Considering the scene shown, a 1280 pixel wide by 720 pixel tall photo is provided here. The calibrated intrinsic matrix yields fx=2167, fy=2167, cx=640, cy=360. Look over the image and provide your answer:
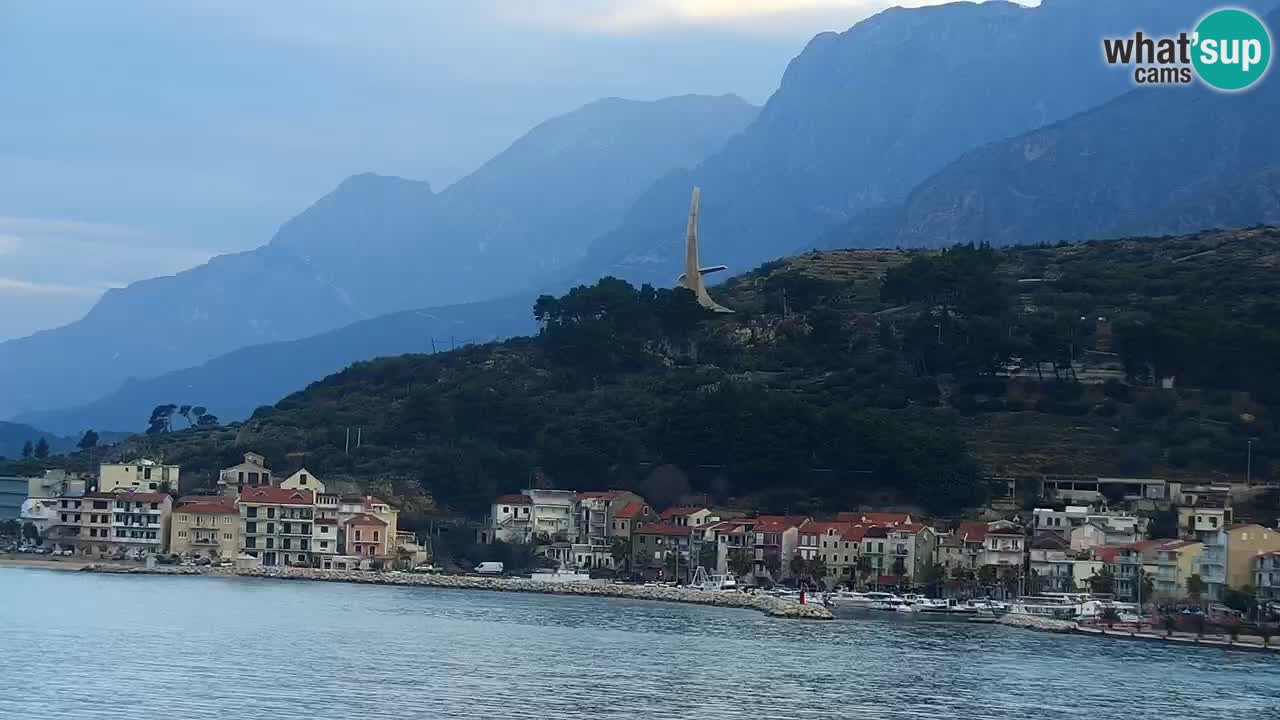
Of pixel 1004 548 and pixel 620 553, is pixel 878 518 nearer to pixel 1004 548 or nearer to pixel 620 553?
pixel 1004 548

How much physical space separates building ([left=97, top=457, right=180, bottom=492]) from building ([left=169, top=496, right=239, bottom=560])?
3.90 m

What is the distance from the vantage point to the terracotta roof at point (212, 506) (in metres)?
86.2

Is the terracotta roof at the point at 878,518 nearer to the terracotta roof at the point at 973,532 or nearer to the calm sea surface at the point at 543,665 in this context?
the terracotta roof at the point at 973,532

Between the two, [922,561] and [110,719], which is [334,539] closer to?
[922,561]

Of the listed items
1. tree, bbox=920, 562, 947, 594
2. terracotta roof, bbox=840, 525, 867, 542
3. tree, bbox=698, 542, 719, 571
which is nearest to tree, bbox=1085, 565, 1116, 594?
tree, bbox=920, 562, 947, 594

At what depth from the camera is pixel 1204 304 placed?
100875 mm

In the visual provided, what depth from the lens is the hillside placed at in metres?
87.2

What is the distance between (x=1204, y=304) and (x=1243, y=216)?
97193mm

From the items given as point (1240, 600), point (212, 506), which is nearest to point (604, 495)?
point (212, 506)

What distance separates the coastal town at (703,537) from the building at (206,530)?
0.27 ft

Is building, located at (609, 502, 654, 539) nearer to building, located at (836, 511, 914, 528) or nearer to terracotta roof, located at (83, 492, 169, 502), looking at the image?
building, located at (836, 511, 914, 528)

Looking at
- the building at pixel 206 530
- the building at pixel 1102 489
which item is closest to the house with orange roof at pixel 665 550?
the building at pixel 1102 489

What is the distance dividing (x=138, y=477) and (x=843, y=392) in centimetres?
3126

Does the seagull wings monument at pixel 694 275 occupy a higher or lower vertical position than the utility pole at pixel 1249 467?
higher
